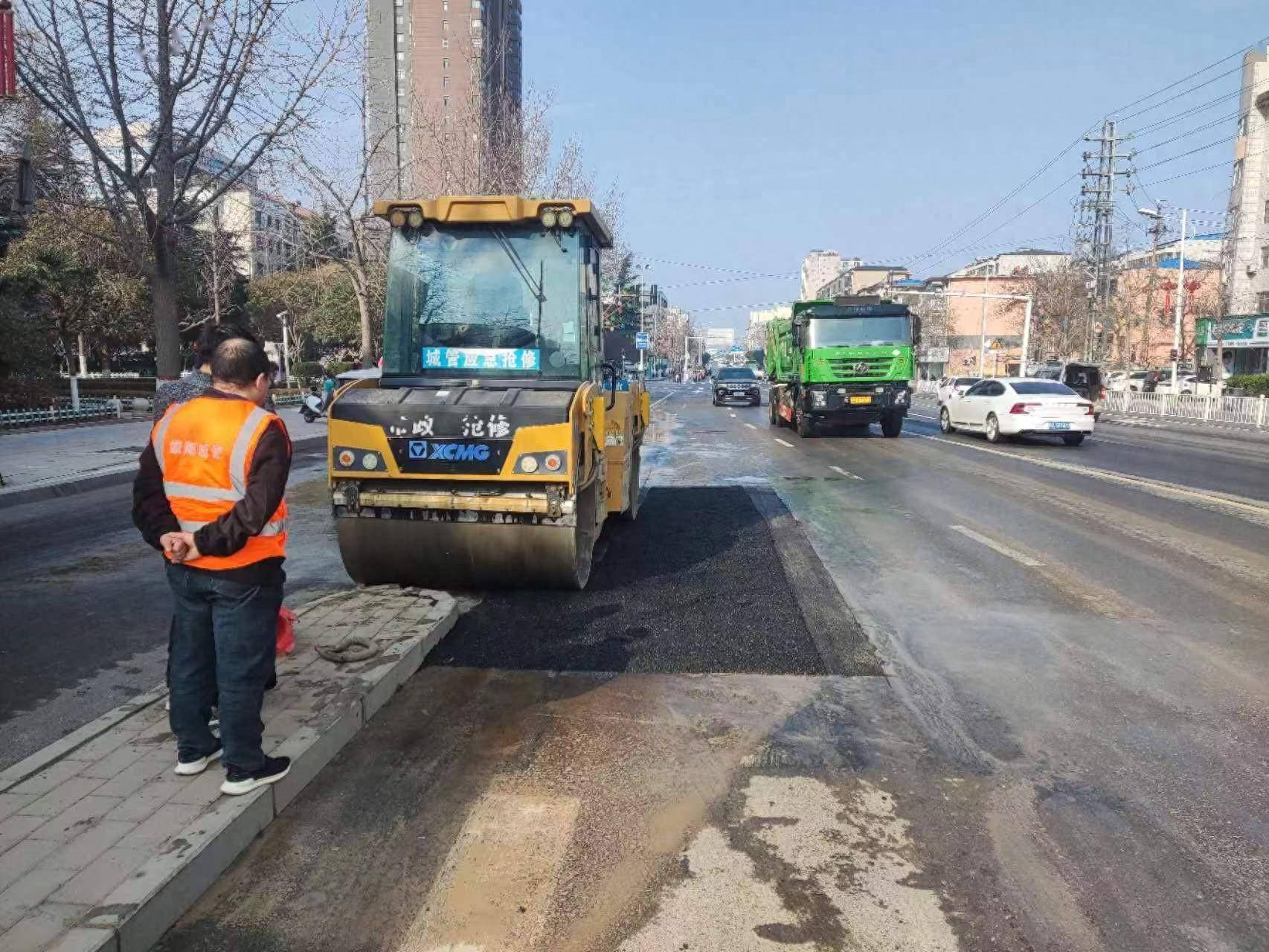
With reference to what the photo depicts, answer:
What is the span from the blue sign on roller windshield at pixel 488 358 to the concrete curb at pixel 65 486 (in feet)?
18.4

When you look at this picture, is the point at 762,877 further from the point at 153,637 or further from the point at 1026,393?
the point at 1026,393

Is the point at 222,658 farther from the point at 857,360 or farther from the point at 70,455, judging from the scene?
the point at 857,360

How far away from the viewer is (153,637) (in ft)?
19.3

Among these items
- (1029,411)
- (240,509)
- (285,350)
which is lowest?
(1029,411)

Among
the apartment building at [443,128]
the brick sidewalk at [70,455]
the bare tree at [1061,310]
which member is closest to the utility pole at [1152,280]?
the bare tree at [1061,310]

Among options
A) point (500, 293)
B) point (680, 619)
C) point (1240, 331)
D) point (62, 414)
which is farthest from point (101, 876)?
point (1240, 331)

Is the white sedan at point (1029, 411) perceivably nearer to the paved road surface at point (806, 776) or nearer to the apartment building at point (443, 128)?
the paved road surface at point (806, 776)

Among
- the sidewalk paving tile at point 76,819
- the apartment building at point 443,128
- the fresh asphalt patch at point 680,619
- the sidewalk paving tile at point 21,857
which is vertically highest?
the apartment building at point 443,128

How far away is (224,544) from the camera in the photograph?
10.6 ft

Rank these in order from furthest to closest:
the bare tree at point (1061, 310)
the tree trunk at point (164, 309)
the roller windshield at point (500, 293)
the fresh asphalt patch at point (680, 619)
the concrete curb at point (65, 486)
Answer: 1. the bare tree at point (1061, 310)
2. the tree trunk at point (164, 309)
3. the concrete curb at point (65, 486)
4. the roller windshield at point (500, 293)
5. the fresh asphalt patch at point (680, 619)

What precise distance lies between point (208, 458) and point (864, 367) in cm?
1893

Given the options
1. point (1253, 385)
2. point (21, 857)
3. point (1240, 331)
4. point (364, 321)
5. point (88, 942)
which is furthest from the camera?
point (1240, 331)

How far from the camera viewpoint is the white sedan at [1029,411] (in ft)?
64.7

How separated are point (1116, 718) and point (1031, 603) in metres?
2.28
